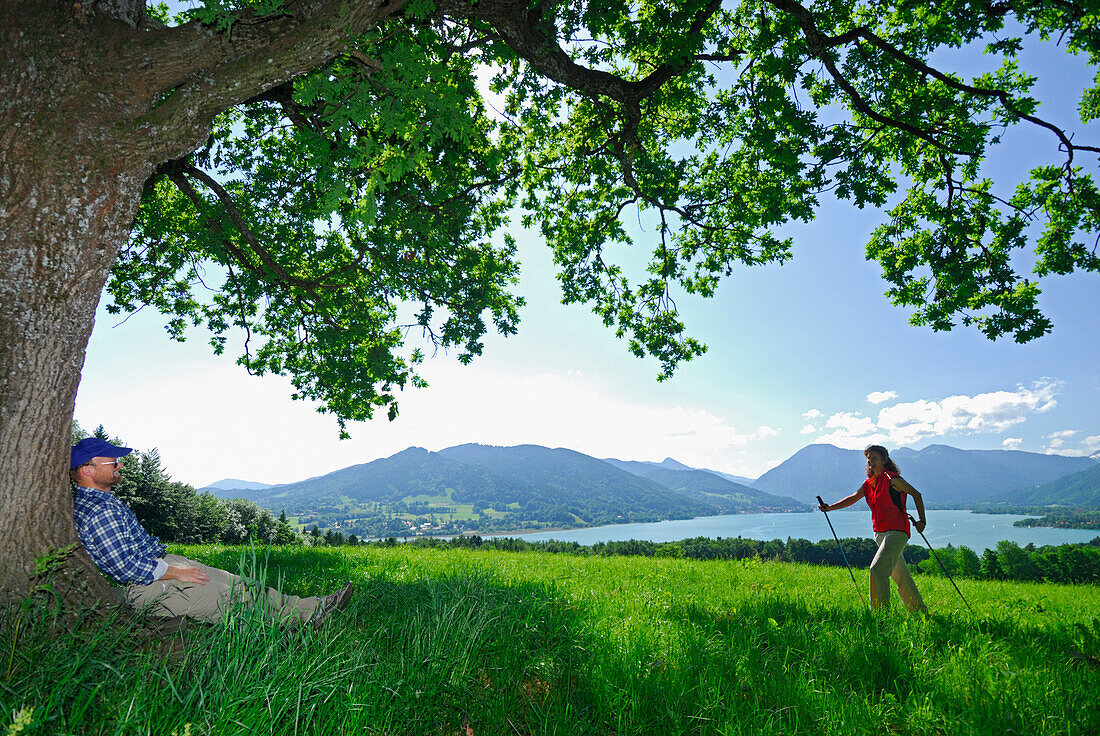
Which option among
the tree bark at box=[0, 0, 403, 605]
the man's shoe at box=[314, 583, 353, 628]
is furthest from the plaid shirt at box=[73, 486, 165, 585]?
the man's shoe at box=[314, 583, 353, 628]

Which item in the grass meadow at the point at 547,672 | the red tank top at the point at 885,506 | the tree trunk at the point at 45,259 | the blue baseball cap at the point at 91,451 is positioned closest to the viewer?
the grass meadow at the point at 547,672

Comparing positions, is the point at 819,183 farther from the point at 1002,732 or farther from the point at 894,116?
the point at 1002,732

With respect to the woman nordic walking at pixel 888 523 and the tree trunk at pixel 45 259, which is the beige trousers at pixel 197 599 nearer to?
the tree trunk at pixel 45 259

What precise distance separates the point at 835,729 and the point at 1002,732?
1026 mm

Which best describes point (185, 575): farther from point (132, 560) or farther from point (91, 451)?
point (91, 451)

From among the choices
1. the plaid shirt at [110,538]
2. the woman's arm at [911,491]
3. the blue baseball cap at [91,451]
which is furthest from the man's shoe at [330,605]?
the woman's arm at [911,491]

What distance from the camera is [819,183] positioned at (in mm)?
8102

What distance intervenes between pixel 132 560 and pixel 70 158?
323 cm

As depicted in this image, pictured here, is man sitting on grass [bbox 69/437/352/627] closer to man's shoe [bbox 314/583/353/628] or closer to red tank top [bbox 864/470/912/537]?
man's shoe [bbox 314/583/353/628]

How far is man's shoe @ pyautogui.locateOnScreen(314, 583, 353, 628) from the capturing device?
371 cm

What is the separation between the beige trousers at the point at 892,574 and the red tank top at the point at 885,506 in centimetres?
12

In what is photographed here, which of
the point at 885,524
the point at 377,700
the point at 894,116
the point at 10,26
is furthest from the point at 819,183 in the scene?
the point at 10,26

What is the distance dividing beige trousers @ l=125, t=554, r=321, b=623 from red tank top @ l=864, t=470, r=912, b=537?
715 centimetres

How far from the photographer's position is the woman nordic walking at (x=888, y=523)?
5.86 metres
